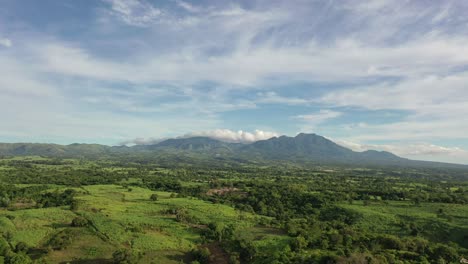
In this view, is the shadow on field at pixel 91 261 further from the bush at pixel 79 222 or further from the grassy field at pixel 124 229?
the bush at pixel 79 222

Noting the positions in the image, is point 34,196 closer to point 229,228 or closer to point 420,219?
point 229,228

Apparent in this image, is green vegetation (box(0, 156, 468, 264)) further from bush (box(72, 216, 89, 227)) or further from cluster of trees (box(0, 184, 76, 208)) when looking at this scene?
cluster of trees (box(0, 184, 76, 208))

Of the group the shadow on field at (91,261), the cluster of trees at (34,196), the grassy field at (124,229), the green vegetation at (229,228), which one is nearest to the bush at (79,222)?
the green vegetation at (229,228)

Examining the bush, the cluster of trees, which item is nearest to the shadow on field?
the bush

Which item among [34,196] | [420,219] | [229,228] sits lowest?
[34,196]

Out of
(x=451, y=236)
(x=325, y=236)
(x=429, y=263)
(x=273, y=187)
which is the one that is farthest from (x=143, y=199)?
(x=451, y=236)

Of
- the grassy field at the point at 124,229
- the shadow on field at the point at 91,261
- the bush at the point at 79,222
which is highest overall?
the bush at the point at 79,222

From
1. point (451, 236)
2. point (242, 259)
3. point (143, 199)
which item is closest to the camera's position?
point (242, 259)

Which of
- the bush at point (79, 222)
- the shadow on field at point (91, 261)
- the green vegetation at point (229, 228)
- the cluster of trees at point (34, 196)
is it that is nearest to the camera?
the shadow on field at point (91, 261)

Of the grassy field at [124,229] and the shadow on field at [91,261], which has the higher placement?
the grassy field at [124,229]

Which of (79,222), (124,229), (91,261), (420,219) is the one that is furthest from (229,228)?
(420,219)

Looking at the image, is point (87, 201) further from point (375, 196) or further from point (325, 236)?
point (375, 196)
